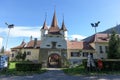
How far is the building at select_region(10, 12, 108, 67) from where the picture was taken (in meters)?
49.0

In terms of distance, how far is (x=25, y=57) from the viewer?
5475cm

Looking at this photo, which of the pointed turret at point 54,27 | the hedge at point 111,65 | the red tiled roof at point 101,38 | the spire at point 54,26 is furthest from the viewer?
the spire at point 54,26

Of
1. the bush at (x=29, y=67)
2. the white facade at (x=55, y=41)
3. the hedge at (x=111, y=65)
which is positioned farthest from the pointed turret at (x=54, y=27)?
the hedge at (x=111, y=65)

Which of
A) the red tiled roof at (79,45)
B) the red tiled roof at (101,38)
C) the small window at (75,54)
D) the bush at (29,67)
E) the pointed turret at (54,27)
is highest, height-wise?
the pointed turret at (54,27)

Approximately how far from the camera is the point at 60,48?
4972cm

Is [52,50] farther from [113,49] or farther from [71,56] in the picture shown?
[113,49]

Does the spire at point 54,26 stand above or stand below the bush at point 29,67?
above

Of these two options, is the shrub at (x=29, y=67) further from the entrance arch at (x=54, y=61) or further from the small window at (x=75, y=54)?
the small window at (x=75, y=54)

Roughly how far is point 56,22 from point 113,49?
2214cm

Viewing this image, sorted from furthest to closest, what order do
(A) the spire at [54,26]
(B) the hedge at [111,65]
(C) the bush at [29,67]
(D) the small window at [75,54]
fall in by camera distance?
(A) the spire at [54,26]
(D) the small window at [75,54]
(C) the bush at [29,67]
(B) the hedge at [111,65]

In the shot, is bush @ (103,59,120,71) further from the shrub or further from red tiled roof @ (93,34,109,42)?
red tiled roof @ (93,34,109,42)

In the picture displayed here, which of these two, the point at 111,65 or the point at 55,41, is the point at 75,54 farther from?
the point at 111,65

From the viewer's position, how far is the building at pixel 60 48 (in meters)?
49.0

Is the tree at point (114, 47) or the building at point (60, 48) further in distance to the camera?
the building at point (60, 48)
